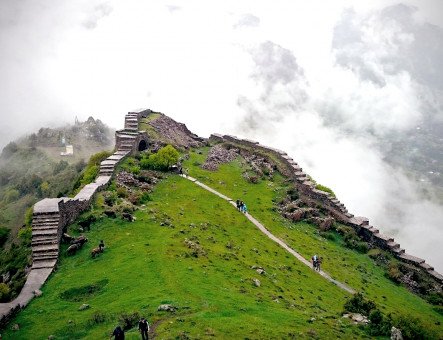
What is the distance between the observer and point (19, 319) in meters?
27.5

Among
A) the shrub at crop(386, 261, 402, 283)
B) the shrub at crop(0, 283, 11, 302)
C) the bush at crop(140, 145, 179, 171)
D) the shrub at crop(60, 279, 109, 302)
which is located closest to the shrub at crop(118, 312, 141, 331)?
the shrub at crop(60, 279, 109, 302)

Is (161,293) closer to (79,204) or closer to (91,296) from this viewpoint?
(91,296)

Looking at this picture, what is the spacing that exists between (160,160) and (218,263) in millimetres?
25124

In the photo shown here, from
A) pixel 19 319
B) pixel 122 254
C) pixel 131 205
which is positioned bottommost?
pixel 19 319

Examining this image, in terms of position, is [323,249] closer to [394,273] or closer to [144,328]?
[394,273]

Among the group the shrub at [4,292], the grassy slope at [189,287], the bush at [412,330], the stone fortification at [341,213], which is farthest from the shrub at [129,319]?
the stone fortification at [341,213]

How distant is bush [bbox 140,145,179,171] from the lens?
5781 centimetres

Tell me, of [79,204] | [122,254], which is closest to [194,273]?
[122,254]

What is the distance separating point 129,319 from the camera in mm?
25125

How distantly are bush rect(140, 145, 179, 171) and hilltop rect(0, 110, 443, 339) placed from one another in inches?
5.3

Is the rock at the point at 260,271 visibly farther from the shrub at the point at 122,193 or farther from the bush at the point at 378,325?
the shrub at the point at 122,193

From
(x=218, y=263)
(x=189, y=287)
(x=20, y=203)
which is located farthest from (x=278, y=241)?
(x=20, y=203)

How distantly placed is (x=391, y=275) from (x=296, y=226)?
10491 mm

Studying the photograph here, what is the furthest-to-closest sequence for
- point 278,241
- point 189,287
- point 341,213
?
point 341,213 → point 278,241 → point 189,287
